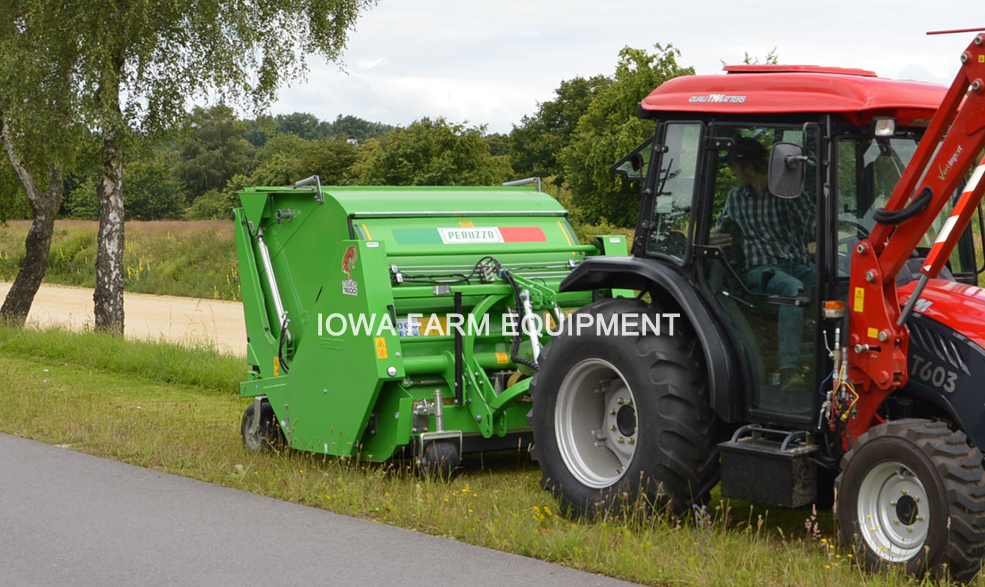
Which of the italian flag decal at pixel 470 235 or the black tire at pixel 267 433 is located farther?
the black tire at pixel 267 433

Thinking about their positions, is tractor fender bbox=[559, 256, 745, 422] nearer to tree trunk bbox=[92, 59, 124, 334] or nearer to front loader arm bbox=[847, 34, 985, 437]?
front loader arm bbox=[847, 34, 985, 437]

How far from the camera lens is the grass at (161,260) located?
28.1 metres

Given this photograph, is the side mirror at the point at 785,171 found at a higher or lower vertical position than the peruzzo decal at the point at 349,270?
higher

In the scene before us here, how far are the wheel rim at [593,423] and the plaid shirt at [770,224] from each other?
1093 mm

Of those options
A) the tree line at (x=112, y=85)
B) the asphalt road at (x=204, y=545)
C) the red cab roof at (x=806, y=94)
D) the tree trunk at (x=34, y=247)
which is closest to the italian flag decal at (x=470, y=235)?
the asphalt road at (x=204, y=545)

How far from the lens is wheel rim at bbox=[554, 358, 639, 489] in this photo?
21.9ft

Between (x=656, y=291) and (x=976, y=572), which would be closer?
(x=976, y=572)

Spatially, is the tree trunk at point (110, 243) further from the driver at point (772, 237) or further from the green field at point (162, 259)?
the driver at point (772, 237)

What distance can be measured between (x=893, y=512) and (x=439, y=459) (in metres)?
3.05

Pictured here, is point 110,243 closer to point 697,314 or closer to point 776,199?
point 697,314

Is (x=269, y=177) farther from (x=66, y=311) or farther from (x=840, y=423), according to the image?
(x=840, y=423)

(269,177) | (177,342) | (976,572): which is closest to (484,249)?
(976,572)

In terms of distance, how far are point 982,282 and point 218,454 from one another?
5085mm

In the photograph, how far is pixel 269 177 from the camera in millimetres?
38219
